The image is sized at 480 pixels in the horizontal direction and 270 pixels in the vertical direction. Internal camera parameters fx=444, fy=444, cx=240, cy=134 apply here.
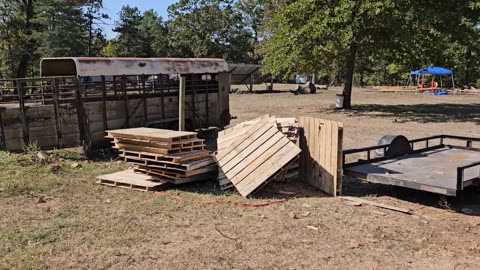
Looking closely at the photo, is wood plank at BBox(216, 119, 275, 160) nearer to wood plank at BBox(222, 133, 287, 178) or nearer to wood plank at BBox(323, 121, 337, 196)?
wood plank at BBox(222, 133, 287, 178)

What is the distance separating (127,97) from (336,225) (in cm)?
722

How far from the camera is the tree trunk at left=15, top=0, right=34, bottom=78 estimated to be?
106 feet

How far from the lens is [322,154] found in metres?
7.79

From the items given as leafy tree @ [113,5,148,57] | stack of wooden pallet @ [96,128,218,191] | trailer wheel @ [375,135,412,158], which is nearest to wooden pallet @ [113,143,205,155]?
stack of wooden pallet @ [96,128,218,191]

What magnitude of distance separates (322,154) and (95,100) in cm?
593

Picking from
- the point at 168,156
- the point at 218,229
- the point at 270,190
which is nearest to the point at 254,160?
the point at 270,190

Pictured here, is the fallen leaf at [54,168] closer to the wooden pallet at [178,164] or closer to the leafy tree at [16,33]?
the wooden pallet at [178,164]

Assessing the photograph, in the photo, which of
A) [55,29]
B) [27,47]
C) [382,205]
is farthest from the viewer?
[55,29]

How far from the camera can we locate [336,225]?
6.06m

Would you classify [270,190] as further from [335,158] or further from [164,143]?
[164,143]

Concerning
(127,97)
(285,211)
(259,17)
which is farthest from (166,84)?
(259,17)

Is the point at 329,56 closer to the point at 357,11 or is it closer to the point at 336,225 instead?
the point at 357,11

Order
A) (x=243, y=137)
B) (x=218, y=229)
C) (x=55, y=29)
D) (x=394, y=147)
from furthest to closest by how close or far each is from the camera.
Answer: (x=55, y=29) < (x=394, y=147) < (x=243, y=137) < (x=218, y=229)

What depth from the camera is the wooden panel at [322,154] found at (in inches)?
291
